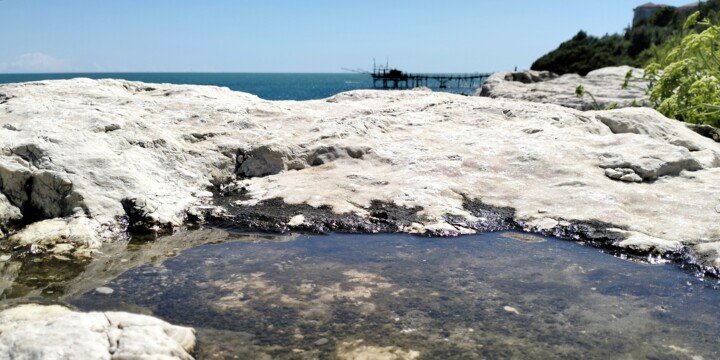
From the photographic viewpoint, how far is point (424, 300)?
4.56 metres

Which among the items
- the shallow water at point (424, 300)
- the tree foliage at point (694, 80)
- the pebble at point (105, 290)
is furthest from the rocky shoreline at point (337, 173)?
the tree foliage at point (694, 80)

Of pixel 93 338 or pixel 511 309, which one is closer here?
pixel 93 338

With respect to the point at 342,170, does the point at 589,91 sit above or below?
above

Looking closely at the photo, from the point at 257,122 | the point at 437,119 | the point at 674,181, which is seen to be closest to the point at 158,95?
the point at 257,122

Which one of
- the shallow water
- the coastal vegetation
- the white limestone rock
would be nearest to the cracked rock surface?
the shallow water

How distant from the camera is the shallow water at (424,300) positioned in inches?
151

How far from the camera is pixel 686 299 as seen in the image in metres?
4.64

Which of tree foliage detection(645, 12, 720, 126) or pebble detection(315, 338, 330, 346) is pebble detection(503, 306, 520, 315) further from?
tree foliage detection(645, 12, 720, 126)

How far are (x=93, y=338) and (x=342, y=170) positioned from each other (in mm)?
4875

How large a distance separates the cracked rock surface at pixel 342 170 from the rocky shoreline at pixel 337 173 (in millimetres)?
24

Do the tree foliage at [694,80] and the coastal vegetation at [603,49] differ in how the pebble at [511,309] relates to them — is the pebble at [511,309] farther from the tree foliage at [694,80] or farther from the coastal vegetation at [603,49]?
the coastal vegetation at [603,49]

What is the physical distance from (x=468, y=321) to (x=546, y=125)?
5.71 metres

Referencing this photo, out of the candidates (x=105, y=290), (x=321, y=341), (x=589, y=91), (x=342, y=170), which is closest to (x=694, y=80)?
(x=342, y=170)

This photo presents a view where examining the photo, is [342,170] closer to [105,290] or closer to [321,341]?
[105,290]
